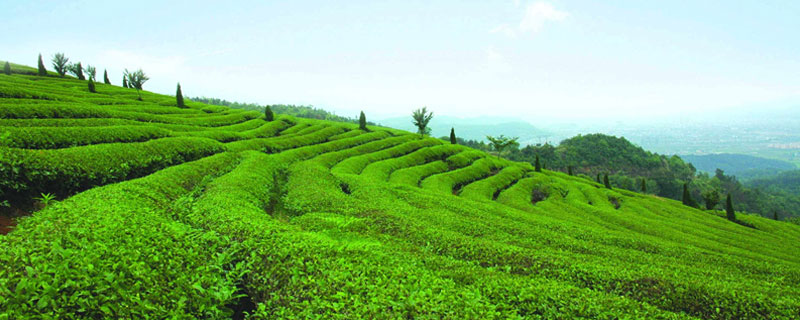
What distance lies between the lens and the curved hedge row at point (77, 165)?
1208 cm

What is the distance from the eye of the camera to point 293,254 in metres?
7.35

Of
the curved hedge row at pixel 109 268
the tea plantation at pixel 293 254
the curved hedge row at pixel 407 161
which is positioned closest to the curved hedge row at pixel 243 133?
the tea plantation at pixel 293 254

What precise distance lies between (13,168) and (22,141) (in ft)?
19.9

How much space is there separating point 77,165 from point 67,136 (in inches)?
257

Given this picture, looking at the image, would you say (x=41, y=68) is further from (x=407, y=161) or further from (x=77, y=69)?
(x=407, y=161)

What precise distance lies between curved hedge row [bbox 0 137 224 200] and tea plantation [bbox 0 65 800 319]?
0.20ft

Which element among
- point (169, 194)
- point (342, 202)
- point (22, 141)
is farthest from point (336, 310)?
point (22, 141)

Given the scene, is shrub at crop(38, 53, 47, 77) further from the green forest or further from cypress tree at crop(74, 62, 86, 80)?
the green forest

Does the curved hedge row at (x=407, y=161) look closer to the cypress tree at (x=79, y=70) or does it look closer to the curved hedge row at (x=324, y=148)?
the curved hedge row at (x=324, y=148)

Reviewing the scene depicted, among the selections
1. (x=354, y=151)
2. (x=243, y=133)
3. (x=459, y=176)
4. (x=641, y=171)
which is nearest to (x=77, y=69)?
(x=243, y=133)

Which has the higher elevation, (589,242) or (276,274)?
(276,274)

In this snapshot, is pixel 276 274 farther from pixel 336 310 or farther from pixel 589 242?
pixel 589 242

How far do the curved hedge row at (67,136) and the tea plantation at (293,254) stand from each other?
0.35 feet

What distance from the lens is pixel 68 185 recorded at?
13930mm
